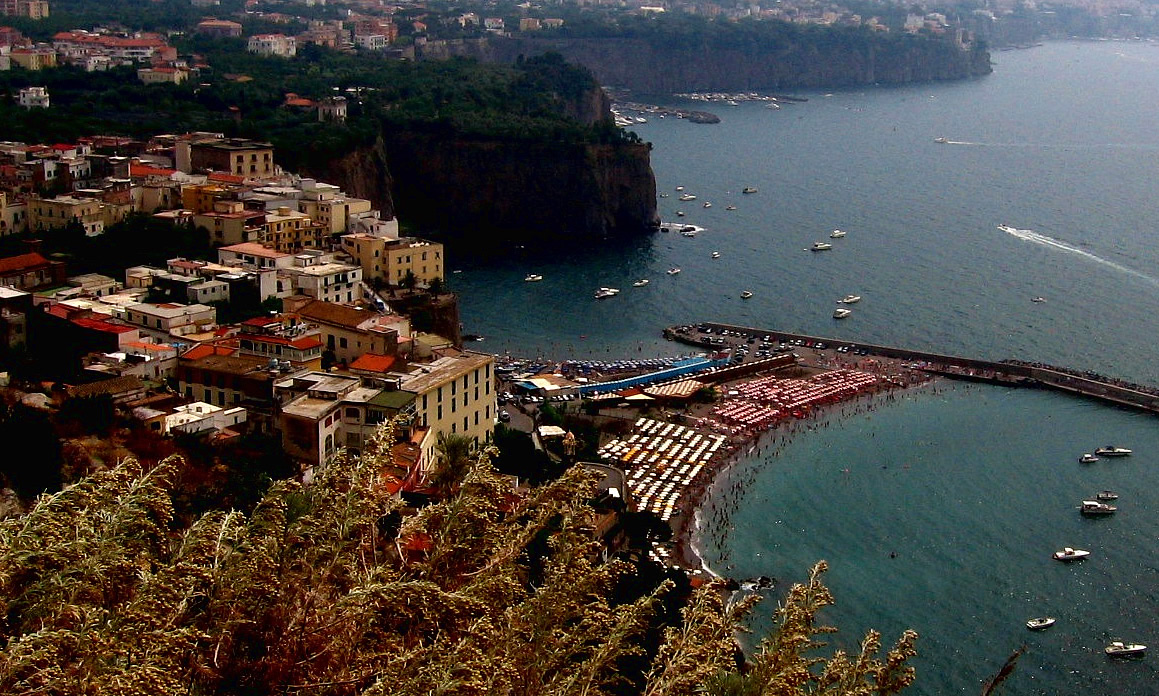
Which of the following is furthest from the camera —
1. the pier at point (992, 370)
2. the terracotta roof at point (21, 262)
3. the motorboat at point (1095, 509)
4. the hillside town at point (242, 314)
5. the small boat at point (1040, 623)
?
the pier at point (992, 370)

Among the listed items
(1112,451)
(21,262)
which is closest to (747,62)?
(1112,451)

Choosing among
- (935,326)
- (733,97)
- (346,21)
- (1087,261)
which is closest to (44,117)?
(935,326)

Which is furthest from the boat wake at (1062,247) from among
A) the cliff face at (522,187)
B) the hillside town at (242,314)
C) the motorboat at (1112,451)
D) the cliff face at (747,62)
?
the cliff face at (747,62)

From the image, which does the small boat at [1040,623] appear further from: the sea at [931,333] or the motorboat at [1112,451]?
the motorboat at [1112,451]

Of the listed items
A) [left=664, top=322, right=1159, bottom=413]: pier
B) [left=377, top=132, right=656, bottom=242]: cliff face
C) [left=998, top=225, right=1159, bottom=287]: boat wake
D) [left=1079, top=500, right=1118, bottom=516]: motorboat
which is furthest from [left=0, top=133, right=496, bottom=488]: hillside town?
[left=998, top=225, right=1159, bottom=287]: boat wake

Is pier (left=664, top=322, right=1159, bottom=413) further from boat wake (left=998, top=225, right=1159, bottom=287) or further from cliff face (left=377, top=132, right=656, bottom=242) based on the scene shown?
cliff face (left=377, top=132, right=656, bottom=242)

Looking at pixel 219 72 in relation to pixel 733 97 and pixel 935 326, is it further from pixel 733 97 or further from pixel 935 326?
pixel 733 97
